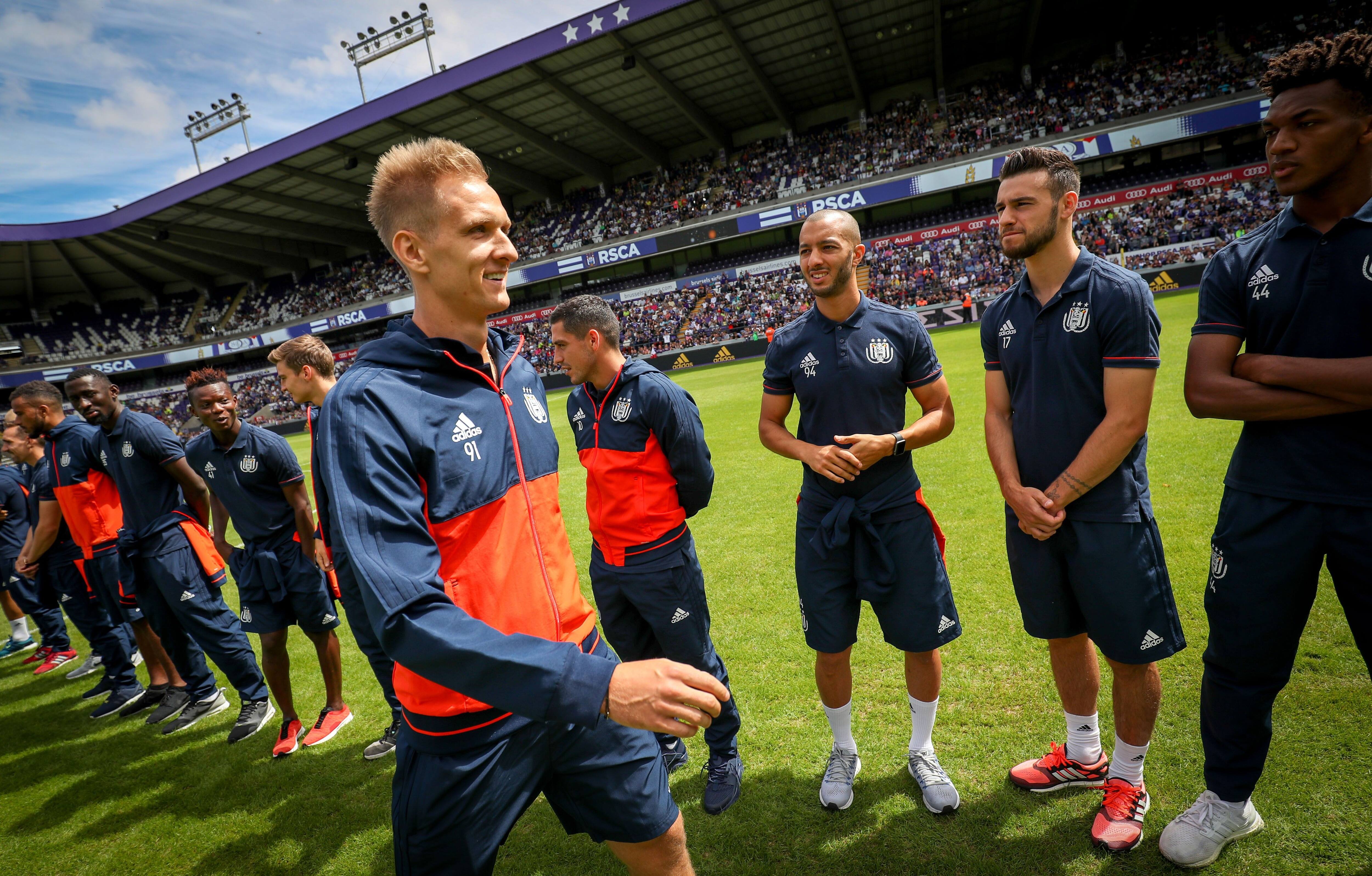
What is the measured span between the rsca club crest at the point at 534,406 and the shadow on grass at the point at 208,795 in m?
2.69

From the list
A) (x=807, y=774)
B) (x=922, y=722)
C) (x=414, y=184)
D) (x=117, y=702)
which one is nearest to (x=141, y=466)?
(x=117, y=702)

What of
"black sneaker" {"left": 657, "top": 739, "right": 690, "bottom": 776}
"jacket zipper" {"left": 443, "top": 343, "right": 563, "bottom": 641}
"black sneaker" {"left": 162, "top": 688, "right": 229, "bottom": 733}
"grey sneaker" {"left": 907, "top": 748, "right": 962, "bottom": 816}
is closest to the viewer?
"jacket zipper" {"left": 443, "top": 343, "right": 563, "bottom": 641}

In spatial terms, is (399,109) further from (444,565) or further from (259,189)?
(444,565)

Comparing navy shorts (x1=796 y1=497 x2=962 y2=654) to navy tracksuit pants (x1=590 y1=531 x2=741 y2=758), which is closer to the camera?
navy shorts (x1=796 y1=497 x2=962 y2=654)

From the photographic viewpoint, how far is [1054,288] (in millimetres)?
2799

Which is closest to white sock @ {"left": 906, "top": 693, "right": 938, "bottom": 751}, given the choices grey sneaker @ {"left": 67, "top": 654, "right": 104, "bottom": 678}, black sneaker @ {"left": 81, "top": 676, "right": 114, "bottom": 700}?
black sneaker @ {"left": 81, "top": 676, "right": 114, "bottom": 700}

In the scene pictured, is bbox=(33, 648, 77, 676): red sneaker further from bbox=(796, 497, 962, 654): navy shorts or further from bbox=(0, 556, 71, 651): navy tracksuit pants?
bbox=(796, 497, 962, 654): navy shorts

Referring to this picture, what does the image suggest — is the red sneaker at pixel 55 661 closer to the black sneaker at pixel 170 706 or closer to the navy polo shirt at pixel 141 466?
the black sneaker at pixel 170 706

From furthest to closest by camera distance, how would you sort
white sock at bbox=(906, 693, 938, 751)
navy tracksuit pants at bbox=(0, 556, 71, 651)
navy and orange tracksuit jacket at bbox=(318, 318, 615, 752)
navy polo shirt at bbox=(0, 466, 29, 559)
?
navy polo shirt at bbox=(0, 466, 29, 559) < navy tracksuit pants at bbox=(0, 556, 71, 651) < white sock at bbox=(906, 693, 938, 751) < navy and orange tracksuit jacket at bbox=(318, 318, 615, 752)

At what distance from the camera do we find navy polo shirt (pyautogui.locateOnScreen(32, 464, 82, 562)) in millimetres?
5672

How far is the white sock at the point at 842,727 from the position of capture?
3.21m

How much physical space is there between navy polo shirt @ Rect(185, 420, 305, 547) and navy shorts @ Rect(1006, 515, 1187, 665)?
15.3 ft

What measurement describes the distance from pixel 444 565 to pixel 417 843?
782mm

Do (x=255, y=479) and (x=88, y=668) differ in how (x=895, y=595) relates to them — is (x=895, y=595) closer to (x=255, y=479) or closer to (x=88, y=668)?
(x=255, y=479)
